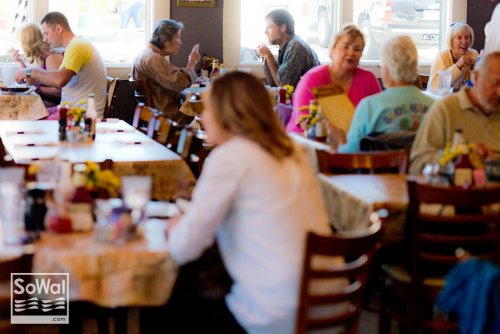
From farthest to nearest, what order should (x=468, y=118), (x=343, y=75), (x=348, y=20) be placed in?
1. (x=348, y=20)
2. (x=343, y=75)
3. (x=468, y=118)

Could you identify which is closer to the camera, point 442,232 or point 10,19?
point 442,232

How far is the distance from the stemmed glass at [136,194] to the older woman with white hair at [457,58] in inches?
254

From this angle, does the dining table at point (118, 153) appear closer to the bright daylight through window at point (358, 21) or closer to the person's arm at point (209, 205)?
the person's arm at point (209, 205)

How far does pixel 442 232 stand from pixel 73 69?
5.05m

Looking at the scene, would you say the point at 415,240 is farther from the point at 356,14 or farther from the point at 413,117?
the point at 356,14

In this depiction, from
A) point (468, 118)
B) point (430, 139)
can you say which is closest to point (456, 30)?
point (468, 118)

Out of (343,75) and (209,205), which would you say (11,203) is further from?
(343,75)

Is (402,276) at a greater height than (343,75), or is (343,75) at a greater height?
(343,75)

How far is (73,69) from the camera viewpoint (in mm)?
8031

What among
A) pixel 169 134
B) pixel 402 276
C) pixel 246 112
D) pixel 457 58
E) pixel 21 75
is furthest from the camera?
pixel 457 58

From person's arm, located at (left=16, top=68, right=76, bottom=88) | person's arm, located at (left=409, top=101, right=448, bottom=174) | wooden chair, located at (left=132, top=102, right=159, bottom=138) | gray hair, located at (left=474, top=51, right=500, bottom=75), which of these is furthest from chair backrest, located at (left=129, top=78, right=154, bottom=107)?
gray hair, located at (left=474, top=51, right=500, bottom=75)

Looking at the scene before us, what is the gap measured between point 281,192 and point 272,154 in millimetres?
137

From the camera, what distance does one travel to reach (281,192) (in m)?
2.86

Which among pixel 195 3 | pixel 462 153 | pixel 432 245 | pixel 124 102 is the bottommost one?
pixel 432 245
